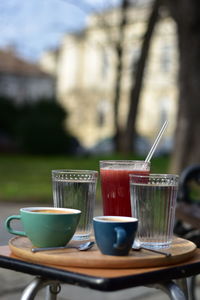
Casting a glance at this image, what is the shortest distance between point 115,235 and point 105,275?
13 cm

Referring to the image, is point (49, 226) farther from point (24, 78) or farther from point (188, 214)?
point (24, 78)

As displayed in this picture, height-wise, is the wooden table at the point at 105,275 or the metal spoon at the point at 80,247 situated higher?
the metal spoon at the point at 80,247

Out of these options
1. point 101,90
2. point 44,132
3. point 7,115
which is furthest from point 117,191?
point 101,90

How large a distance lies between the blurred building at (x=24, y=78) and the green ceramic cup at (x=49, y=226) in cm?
4595

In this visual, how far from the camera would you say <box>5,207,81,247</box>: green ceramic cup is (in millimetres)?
1648

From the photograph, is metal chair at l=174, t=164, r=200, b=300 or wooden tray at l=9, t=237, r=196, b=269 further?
metal chair at l=174, t=164, r=200, b=300

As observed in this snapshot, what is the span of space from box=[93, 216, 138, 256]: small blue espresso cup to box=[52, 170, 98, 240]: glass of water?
0.25 metres

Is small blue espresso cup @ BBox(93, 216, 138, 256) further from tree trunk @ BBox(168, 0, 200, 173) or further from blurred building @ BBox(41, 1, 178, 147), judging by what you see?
blurred building @ BBox(41, 1, 178, 147)

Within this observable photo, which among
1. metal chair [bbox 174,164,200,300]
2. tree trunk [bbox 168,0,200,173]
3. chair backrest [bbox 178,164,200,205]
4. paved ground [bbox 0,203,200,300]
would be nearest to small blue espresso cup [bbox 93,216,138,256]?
metal chair [bbox 174,164,200,300]

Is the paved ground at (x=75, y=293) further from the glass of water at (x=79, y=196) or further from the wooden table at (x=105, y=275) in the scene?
the wooden table at (x=105, y=275)

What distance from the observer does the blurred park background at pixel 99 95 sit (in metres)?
9.64

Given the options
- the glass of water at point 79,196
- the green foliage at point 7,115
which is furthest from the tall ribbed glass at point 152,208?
the green foliage at point 7,115

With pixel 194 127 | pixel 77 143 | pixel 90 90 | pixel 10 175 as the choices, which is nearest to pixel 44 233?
pixel 194 127

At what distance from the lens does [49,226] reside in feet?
5.41
